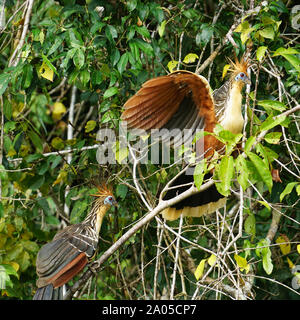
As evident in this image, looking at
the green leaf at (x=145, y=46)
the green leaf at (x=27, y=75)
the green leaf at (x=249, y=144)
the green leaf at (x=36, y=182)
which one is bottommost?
the green leaf at (x=36, y=182)

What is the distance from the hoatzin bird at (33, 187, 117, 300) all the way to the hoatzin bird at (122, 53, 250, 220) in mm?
446

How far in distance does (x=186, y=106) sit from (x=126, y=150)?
0.46 metres

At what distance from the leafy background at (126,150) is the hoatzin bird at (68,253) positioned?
16 cm

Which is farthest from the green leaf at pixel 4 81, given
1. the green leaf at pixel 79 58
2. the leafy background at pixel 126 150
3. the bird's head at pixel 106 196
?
the bird's head at pixel 106 196

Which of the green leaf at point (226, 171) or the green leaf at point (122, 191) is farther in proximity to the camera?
the green leaf at point (122, 191)

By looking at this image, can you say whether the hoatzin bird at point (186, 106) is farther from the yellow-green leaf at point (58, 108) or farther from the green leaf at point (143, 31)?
the yellow-green leaf at point (58, 108)

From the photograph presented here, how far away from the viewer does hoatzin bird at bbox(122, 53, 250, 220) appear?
319cm

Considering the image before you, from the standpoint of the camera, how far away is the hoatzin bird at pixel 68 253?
127 inches

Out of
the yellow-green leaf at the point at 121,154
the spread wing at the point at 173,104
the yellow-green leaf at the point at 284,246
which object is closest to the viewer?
the spread wing at the point at 173,104

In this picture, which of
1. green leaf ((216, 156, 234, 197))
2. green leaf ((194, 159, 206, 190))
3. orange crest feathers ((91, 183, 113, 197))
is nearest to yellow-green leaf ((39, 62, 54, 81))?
orange crest feathers ((91, 183, 113, 197))

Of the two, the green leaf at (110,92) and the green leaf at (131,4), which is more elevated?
the green leaf at (131,4)

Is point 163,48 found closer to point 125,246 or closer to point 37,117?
point 125,246
